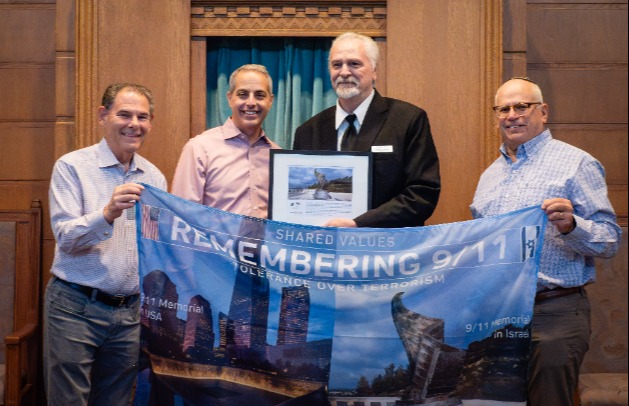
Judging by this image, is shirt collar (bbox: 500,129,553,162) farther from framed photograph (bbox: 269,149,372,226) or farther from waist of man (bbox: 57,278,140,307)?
waist of man (bbox: 57,278,140,307)

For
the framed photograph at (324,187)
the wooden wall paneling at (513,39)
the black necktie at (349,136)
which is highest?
the wooden wall paneling at (513,39)

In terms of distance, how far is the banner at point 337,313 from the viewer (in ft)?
9.69

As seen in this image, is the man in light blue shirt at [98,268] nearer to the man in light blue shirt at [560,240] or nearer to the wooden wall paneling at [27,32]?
the wooden wall paneling at [27,32]

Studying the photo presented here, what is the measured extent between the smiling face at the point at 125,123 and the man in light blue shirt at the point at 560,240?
156cm

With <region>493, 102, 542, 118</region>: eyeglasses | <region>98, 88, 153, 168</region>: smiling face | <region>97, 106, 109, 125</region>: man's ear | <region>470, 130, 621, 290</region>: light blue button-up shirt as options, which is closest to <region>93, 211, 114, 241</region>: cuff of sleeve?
<region>98, 88, 153, 168</region>: smiling face

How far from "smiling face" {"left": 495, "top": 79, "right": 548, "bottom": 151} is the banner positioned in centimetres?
48

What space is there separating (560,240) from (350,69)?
1153 millimetres

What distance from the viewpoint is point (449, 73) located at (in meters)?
4.30

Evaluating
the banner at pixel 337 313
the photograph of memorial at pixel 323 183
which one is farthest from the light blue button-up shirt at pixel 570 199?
the photograph of memorial at pixel 323 183

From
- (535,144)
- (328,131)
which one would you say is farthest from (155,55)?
(535,144)

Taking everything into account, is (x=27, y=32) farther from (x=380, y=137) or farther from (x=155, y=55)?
(x=380, y=137)

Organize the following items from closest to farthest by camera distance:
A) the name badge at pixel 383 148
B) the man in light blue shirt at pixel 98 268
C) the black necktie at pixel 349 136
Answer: the man in light blue shirt at pixel 98 268
the name badge at pixel 383 148
the black necktie at pixel 349 136

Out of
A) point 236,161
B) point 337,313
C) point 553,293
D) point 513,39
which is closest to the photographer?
point 337,313

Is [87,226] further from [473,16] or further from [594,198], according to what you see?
[473,16]
